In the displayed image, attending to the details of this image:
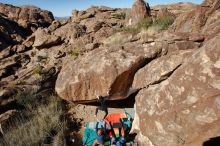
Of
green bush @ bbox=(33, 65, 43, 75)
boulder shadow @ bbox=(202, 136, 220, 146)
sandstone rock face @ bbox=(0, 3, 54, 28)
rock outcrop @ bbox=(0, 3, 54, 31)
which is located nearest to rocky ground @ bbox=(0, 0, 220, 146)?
green bush @ bbox=(33, 65, 43, 75)

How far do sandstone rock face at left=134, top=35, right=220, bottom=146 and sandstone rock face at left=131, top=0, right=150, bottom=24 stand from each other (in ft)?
34.4

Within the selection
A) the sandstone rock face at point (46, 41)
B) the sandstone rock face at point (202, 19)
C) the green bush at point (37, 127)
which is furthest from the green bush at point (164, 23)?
the green bush at point (37, 127)

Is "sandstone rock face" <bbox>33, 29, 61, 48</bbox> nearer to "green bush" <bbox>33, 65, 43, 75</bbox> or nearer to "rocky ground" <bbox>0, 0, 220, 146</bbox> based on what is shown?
"rocky ground" <bbox>0, 0, 220, 146</bbox>

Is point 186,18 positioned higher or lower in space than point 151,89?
higher

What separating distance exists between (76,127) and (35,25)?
98.8ft

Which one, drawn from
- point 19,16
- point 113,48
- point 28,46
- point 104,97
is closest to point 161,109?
point 104,97

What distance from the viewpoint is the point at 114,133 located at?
7758 millimetres

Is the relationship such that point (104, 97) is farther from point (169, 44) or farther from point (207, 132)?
point (207, 132)

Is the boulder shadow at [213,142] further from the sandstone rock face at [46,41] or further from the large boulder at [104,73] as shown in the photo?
the sandstone rock face at [46,41]

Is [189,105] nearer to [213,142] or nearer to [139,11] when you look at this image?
[213,142]

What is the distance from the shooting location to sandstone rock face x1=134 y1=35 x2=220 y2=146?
16.6ft

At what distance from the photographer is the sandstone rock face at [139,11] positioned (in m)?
16.0

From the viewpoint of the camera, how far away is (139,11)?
1620 cm

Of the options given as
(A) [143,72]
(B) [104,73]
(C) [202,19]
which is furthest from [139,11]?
(A) [143,72]
